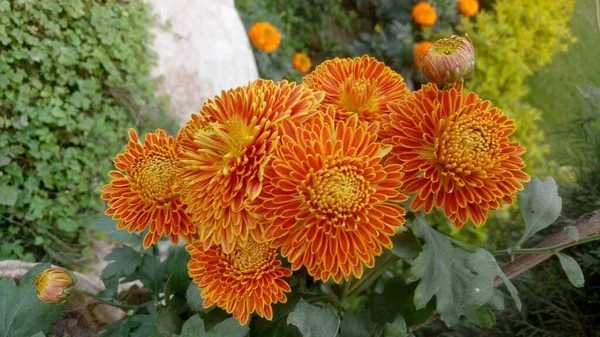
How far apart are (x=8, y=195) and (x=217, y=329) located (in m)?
1.09

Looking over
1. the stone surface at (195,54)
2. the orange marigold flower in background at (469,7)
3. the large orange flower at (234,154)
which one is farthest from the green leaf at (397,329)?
the orange marigold flower in background at (469,7)

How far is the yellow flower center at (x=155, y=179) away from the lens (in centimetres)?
63

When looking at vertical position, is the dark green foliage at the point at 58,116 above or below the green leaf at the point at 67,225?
above

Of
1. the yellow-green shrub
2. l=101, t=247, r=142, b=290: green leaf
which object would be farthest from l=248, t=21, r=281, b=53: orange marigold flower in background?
l=101, t=247, r=142, b=290: green leaf

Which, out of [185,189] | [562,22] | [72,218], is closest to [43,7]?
[72,218]

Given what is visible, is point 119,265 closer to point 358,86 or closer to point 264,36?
point 358,86

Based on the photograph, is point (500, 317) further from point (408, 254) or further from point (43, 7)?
point (43, 7)

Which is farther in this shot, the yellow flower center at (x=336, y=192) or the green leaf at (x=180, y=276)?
the green leaf at (x=180, y=276)

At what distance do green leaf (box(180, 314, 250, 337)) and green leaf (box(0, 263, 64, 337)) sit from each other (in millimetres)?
307

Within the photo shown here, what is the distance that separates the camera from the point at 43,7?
1.54 meters

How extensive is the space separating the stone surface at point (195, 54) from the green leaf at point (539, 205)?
1408 mm

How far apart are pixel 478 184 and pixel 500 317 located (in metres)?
0.74

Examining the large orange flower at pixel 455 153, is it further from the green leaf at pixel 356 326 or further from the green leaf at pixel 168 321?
the green leaf at pixel 168 321

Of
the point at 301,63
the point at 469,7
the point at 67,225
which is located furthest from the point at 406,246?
the point at 469,7
